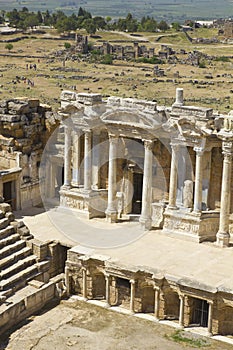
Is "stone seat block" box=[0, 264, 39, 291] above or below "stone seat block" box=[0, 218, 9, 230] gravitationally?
below

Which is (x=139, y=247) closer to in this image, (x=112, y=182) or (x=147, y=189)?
(x=147, y=189)

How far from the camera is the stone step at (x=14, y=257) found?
2120 cm

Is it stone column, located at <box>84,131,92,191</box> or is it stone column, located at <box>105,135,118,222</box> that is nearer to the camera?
stone column, located at <box>105,135,118,222</box>

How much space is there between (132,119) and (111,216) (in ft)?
13.0

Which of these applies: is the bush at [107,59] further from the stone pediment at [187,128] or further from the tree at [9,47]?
the stone pediment at [187,128]

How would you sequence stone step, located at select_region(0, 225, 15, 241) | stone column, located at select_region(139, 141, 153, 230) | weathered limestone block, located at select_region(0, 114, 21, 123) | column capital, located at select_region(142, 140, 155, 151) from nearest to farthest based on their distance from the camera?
stone step, located at select_region(0, 225, 15, 241), column capital, located at select_region(142, 140, 155, 151), stone column, located at select_region(139, 141, 153, 230), weathered limestone block, located at select_region(0, 114, 21, 123)

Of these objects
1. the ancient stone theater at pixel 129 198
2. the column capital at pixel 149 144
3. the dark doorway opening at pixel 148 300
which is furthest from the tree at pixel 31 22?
the dark doorway opening at pixel 148 300

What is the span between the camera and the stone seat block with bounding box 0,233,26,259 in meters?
21.7

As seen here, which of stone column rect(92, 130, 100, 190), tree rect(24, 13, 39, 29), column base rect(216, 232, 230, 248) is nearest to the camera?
column base rect(216, 232, 230, 248)

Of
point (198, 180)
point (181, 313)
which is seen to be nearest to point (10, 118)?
point (198, 180)

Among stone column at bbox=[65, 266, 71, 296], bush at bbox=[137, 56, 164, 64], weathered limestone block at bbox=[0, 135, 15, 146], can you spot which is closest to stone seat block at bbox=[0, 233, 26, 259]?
stone column at bbox=[65, 266, 71, 296]

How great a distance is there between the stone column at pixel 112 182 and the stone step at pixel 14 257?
4464 millimetres

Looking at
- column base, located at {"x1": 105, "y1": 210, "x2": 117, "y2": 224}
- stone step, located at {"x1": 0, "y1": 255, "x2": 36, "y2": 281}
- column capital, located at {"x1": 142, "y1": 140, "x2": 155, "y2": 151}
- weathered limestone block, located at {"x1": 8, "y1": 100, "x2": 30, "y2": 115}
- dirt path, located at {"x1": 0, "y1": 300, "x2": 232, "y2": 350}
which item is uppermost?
weathered limestone block, located at {"x1": 8, "y1": 100, "x2": 30, "y2": 115}

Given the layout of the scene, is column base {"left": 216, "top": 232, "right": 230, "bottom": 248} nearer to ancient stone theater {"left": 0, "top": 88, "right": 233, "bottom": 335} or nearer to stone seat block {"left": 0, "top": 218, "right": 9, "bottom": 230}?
ancient stone theater {"left": 0, "top": 88, "right": 233, "bottom": 335}
